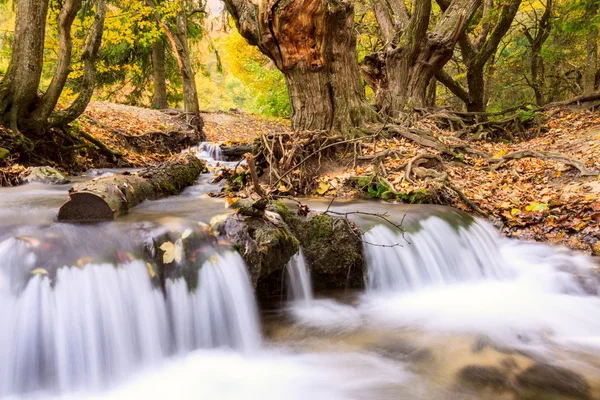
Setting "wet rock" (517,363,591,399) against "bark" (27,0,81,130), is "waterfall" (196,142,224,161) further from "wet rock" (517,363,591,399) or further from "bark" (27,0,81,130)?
"wet rock" (517,363,591,399)

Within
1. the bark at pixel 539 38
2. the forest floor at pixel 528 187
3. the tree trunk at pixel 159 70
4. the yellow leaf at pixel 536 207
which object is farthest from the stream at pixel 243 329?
the tree trunk at pixel 159 70

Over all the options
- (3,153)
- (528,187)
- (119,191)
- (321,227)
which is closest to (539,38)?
(528,187)

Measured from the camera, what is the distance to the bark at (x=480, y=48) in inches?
453

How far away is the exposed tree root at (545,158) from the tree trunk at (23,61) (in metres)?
8.54

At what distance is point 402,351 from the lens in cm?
322

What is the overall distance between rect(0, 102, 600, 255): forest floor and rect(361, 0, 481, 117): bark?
6.03ft

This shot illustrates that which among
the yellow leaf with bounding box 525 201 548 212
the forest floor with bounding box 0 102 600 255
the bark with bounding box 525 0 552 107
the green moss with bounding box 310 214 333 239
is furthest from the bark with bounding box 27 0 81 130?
the bark with bounding box 525 0 552 107

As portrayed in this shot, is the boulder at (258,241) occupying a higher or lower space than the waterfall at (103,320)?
higher

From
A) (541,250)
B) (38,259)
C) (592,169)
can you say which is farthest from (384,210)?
(38,259)

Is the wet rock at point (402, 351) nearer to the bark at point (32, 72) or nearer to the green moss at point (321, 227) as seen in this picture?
the green moss at point (321, 227)

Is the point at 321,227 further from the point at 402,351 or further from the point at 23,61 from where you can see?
the point at 23,61

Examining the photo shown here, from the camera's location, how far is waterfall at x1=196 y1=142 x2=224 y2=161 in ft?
34.9

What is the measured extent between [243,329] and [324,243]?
1.27 m

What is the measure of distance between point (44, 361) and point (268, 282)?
6.63 feet
